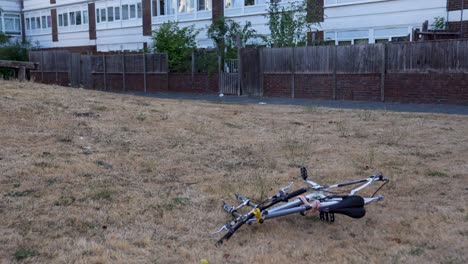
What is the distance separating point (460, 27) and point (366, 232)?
18228 mm

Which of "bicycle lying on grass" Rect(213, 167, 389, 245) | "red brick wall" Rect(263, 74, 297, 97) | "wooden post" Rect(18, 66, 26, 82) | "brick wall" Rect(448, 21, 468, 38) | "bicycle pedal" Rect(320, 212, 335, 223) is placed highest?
"brick wall" Rect(448, 21, 468, 38)

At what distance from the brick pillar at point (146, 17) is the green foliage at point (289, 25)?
52.0 feet

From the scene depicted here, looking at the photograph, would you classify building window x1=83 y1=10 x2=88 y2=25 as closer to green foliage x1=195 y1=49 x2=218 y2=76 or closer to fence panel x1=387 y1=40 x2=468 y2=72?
green foliage x1=195 y1=49 x2=218 y2=76

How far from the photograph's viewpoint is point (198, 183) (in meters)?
7.00

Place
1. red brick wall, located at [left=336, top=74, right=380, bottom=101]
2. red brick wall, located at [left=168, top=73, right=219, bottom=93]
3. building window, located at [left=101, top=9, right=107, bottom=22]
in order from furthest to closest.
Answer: building window, located at [left=101, top=9, right=107, bottom=22] < red brick wall, located at [left=168, top=73, right=219, bottom=93] < red brick wall, located at [left=336, top=74, right=380, bottom=101]

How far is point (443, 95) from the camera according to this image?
17.8 m

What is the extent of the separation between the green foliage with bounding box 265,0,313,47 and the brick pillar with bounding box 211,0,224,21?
7945 millimetres

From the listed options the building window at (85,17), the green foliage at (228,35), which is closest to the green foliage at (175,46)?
the green foliage at (228,35)

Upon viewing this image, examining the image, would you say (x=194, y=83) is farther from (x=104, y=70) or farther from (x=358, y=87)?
(x=358, y=87)

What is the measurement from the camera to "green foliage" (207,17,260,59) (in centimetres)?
2564

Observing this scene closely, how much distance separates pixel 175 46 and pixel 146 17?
38.8 ft

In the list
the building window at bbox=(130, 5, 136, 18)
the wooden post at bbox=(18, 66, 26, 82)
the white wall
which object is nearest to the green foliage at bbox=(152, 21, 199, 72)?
the white wall

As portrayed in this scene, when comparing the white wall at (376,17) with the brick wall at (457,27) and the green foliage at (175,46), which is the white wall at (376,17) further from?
the green foliage at (175,46)

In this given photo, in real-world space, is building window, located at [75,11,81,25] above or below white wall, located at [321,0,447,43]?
above
